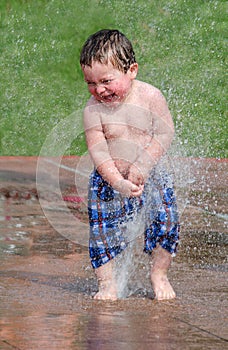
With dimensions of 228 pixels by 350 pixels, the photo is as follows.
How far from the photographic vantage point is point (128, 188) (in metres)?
4.12

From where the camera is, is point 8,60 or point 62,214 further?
point 8,60

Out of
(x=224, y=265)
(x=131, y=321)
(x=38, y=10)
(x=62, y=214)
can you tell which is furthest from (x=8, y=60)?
(x=131, y=321)

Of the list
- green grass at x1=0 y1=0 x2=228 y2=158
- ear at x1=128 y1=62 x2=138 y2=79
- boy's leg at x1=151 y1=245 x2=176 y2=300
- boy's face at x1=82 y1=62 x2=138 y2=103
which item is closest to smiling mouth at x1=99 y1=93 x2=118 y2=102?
boy's face at x1=82 y1=62 x2=138 y2=103

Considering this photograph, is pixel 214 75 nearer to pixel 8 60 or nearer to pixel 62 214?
pixel 8 60

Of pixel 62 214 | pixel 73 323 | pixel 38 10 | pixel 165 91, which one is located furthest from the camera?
pixel 38 10

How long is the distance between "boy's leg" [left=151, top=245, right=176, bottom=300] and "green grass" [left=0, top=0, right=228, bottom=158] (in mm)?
8525

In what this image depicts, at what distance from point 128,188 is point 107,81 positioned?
0.51 m

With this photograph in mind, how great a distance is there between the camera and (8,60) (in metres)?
15.7

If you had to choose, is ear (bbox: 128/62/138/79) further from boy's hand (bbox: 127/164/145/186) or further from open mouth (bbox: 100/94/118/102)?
boy's hand (bbox: 127/164/145/186)

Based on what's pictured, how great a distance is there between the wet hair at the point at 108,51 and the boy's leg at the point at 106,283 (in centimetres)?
94

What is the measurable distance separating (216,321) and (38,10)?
13.6 m

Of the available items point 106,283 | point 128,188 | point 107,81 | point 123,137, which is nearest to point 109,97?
point 107,81

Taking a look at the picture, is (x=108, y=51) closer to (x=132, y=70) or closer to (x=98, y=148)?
(x=132, y=70)

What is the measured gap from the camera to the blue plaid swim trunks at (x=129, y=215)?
14.3ft
